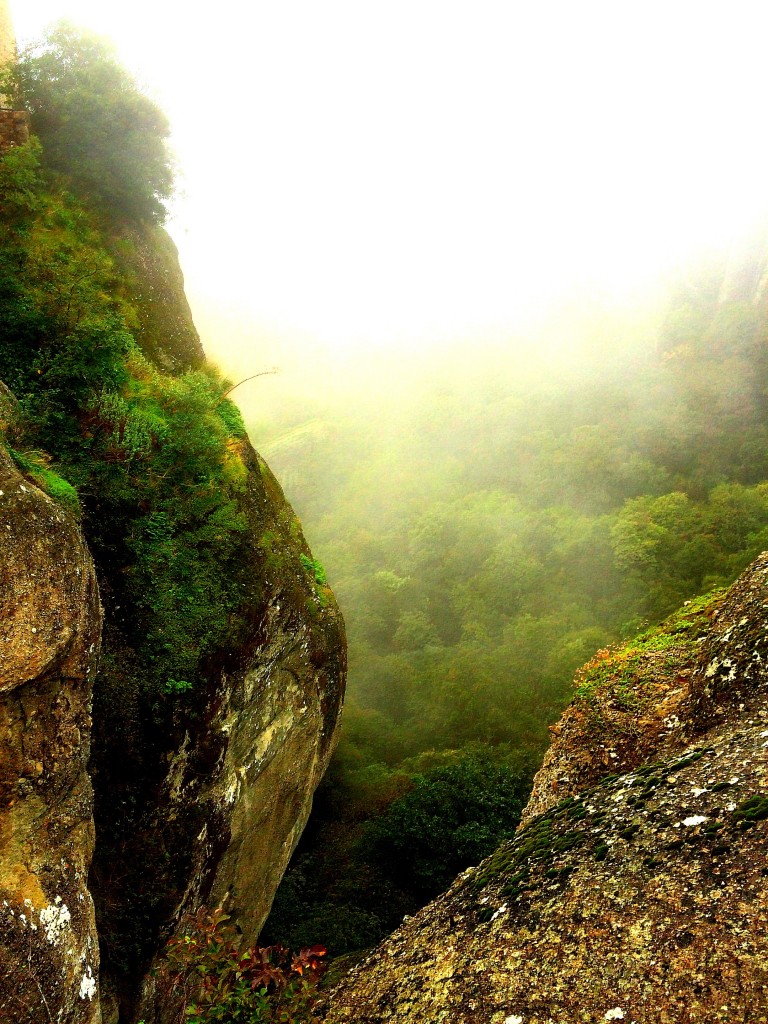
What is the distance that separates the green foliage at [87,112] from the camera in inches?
473

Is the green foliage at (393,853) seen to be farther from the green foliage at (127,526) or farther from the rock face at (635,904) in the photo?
the rock face at (635,904)

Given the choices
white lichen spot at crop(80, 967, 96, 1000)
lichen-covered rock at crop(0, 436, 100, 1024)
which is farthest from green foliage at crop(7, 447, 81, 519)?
white lichen spot at crop(80, 967, 96, 1000)

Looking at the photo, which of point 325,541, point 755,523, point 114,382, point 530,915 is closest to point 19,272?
point 114,382

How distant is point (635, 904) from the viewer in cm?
509

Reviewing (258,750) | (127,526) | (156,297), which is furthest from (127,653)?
(156,297)

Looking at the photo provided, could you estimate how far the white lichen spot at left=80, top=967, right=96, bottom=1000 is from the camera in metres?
5.96

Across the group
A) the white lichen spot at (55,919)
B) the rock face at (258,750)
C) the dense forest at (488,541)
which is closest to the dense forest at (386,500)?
the dense forest at (488,541)

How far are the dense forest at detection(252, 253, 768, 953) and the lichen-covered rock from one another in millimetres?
12019

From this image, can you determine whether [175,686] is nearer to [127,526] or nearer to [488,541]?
[127,526]

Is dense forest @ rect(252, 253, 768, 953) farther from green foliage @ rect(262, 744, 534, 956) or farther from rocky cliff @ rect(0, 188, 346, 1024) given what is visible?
rocky cliff @ rect(0, 188, 346, 1024)

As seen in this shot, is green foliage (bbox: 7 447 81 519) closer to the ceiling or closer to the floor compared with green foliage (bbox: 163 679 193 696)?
closer to the ceiling

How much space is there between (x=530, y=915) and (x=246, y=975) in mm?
6958

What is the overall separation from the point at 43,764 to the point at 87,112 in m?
12.6

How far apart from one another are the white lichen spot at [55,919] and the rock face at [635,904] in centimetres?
303
